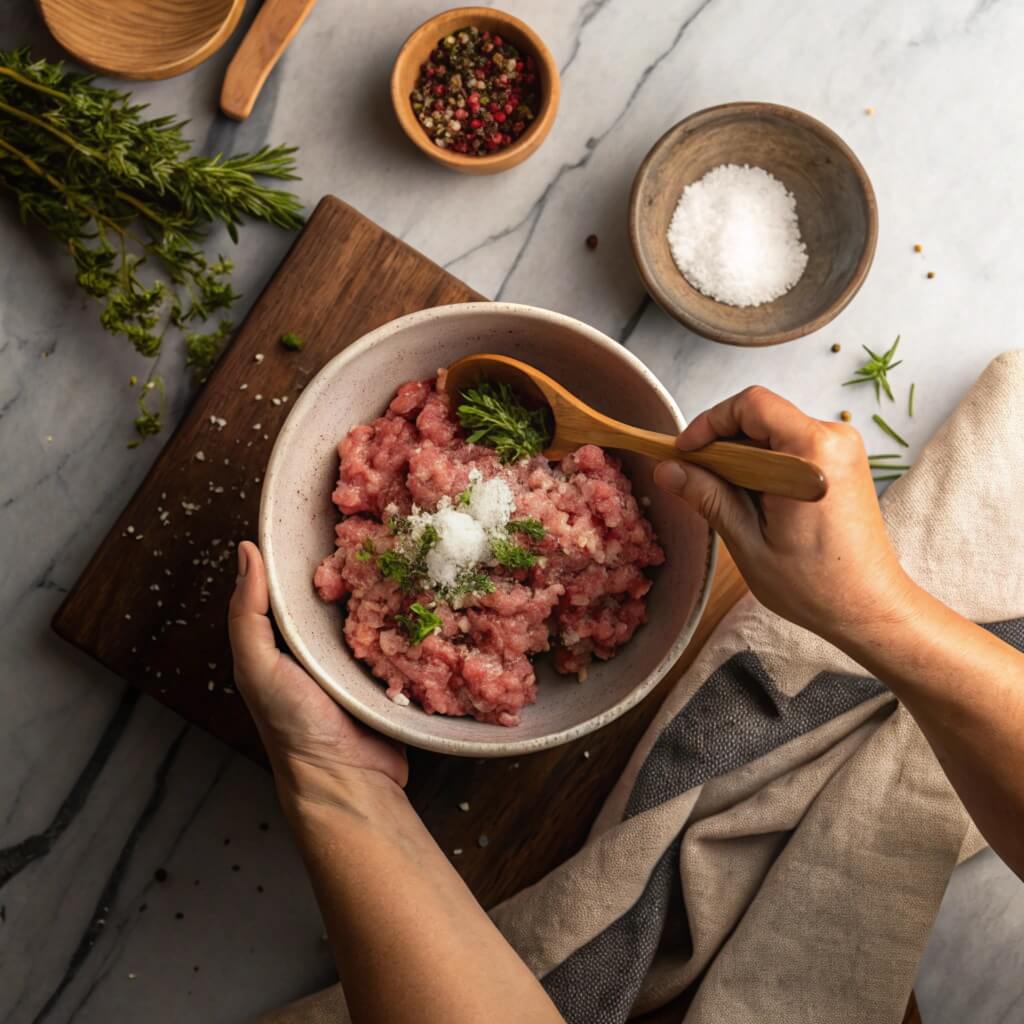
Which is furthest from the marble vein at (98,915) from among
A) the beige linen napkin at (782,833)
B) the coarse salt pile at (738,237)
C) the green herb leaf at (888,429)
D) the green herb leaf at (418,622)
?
the green herb leaf at (888,429)

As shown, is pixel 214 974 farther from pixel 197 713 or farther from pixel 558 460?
pixel 558 460

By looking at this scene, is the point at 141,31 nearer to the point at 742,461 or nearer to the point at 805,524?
the point at 742,461

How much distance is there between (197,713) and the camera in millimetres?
2178

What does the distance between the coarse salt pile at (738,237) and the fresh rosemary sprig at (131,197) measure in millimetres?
929

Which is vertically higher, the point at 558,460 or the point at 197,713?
the point at 558,460

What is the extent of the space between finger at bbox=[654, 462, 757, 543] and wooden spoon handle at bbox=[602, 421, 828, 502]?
0.06 ft

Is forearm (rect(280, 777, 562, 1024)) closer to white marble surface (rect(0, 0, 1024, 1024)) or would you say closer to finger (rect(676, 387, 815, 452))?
white marble surface (rect(0, 0, 1024, 1024))

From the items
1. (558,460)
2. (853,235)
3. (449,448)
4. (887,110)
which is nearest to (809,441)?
(558,460)

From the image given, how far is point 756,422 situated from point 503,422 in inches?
19.5

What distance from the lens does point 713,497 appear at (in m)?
1.61

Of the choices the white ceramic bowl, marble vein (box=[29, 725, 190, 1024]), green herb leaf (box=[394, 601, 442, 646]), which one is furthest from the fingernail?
marble vein (box=[29, 725, 190, 1024])

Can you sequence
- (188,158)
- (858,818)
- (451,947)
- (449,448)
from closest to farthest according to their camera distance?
(451,947) < (449,448) < (858,818) < (188,158)

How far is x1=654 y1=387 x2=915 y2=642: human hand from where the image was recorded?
1.50 metres

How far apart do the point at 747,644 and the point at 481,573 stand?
650 millimetres
